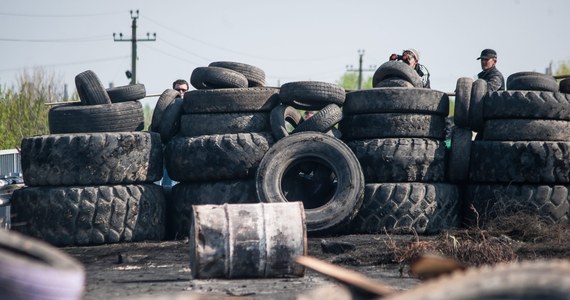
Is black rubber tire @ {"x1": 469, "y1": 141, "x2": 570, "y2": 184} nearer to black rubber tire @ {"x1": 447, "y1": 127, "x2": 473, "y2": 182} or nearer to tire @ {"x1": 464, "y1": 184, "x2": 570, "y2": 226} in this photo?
tire @ {"x1": 464, "y1": 184, "x2": 570, "y2": 226}

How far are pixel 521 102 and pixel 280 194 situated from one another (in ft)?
10.3

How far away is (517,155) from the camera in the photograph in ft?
37.9

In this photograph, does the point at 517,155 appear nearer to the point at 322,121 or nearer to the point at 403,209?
the point at 403,209

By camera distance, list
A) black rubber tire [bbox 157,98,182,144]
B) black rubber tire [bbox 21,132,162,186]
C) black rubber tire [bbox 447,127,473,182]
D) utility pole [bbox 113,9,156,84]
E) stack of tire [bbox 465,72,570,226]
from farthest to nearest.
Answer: utility pole [bbox 113,9,156,84] → black rubber tire [bbox 157,98,182,144] → black rubber tire [bbox 447,127,473,182] → stack of tire [bbox 465,72,570,226] → black rubber tire [bbox 21,132,162,186]

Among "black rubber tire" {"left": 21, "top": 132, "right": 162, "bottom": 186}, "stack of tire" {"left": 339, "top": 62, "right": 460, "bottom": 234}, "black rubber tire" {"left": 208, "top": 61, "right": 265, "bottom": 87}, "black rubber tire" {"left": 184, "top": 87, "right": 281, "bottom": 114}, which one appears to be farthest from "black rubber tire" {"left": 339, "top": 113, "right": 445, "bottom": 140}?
"black rubber tire" {"left": 21, "top": 132, "right": 162, "bottom": 186}

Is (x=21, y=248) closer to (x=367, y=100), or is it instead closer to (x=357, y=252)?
(x=357, y=252)

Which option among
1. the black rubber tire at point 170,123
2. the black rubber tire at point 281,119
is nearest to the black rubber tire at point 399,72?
the black rubber tire at point 281,119

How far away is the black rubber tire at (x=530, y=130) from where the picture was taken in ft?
38.5

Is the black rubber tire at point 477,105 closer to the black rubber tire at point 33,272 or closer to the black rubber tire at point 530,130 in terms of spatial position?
the black rubber tire at point 530,130

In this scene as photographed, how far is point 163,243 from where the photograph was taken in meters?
11.0

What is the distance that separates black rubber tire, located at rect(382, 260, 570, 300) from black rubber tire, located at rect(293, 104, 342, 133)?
330 inches

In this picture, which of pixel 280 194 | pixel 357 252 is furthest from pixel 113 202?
pixel 357 252

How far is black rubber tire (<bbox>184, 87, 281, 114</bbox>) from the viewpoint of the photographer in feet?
39.7

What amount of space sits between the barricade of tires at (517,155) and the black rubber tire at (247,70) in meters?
2.86
